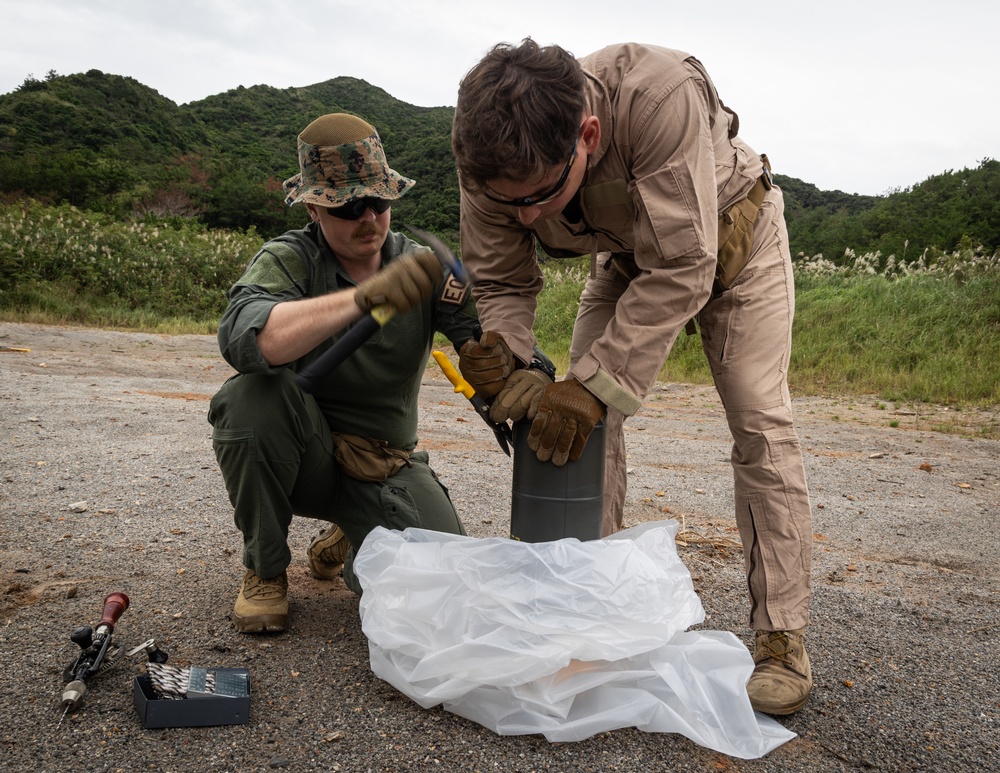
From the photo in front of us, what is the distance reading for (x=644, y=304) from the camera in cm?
186

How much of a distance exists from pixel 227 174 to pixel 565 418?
27.9 m

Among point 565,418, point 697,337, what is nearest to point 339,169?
point 565,418

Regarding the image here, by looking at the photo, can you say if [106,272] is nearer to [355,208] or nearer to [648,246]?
[355,208]

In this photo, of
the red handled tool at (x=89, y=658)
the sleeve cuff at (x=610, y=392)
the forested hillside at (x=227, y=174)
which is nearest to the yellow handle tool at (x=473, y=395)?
the sleeve cuff at (x=610, y=392)

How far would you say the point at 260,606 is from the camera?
2.13 meters

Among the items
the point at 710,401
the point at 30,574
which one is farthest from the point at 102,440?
the point at 710,401

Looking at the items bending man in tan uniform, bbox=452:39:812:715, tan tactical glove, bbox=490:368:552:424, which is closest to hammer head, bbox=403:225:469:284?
bending man in tan uniform, bbox=452:39:812:715

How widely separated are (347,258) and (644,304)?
1.03 m

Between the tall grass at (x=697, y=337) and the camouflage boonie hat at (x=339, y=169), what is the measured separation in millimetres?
6528

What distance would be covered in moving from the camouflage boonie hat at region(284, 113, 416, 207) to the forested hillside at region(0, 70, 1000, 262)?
43.8 feet

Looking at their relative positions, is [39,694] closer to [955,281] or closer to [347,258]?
[347,258]

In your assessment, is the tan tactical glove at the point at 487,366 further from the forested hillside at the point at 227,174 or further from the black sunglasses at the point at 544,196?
the forested hillside at the point at 227,174

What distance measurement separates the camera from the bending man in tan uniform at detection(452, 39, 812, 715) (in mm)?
1744

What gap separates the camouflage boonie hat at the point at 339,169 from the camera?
225 centimetres
